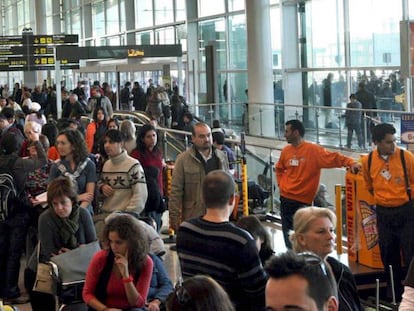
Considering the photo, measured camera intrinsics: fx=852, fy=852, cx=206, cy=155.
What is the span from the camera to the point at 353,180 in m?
8.70

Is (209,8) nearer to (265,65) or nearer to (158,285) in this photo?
(265,65)

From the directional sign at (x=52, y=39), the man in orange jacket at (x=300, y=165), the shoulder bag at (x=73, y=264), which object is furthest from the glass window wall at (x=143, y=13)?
the shoulder bag at (x=73, y=264)

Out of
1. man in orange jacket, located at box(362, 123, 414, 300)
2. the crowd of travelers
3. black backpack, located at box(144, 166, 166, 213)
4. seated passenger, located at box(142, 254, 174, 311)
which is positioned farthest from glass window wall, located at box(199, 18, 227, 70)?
seated passenger, located at box(142, 254, 174, 311)

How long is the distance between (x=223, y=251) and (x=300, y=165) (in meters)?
4.59

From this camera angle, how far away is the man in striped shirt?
14.8 ft

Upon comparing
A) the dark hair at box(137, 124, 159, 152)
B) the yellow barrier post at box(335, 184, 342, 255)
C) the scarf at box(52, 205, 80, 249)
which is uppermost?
the dark hair at box(137, 124, 159, 152)

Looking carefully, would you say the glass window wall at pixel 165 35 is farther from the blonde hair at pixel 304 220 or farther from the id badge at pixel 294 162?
the blonde hair at pixel 304 220

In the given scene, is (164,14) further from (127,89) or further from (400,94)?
(400,94)

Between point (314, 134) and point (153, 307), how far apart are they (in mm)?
15792

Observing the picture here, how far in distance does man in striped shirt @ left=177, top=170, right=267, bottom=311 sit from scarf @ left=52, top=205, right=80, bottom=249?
1916mm

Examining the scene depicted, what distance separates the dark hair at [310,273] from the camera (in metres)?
2.66

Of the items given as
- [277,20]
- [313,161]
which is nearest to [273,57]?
[277,20]

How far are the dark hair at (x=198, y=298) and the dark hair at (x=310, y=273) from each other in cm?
36

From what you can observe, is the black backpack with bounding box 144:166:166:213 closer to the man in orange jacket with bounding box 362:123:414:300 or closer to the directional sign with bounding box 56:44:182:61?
the man in orange jacket with bounding box 362:123:414:300
